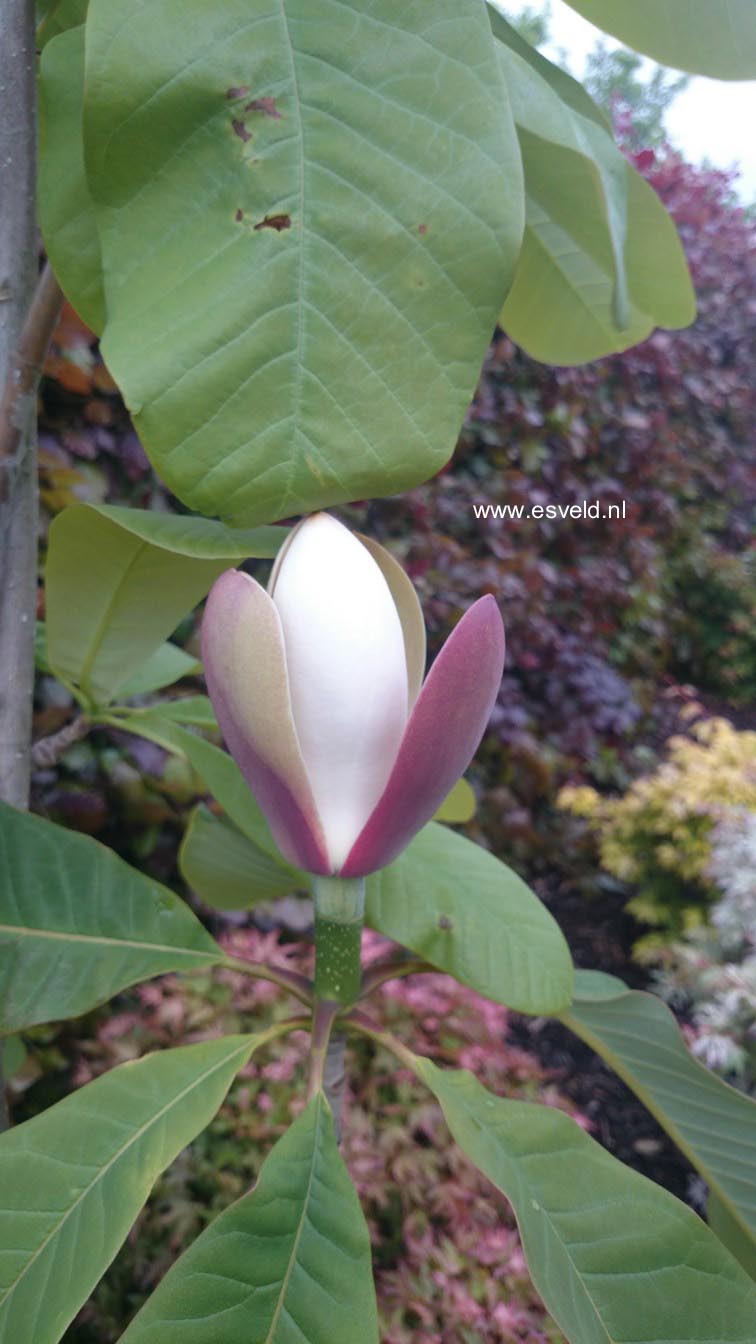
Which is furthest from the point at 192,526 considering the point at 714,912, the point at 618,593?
the point at 618,593

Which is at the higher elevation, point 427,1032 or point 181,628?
point 181,628

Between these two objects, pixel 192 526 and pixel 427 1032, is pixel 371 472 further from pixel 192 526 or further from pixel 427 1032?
pixel 427 1032

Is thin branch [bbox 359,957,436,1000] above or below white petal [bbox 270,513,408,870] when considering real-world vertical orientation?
below

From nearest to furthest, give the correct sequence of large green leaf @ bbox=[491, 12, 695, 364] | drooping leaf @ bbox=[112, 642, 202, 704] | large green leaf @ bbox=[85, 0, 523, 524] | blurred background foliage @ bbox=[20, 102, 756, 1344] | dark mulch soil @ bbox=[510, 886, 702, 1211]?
1. large green leaf @ bbox=[85, 0, 523, 524]
2. large green leaf @ bbox=[491, 12, 695, 364]
3. drooping leaf @ bbox=[112, 642, 202, 704]
4. blurred background foliage @ bbox=[20, 102, 756, 1344]
5. dark mulch soil @ bbox=[510, 886, 702, 1211]

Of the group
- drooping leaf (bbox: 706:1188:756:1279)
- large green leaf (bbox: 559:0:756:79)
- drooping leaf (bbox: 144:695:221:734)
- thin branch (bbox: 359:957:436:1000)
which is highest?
large green leaf (bbox: 559:0:756:79)

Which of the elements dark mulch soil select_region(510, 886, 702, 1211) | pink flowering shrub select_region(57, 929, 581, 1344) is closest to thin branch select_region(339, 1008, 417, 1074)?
pink flowering shrub select_region(57, 929, 581, 1344)

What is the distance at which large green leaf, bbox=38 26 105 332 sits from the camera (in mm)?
365

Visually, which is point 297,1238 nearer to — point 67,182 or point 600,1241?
point 600,1241

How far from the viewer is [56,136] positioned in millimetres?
377

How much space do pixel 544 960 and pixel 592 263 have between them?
417 millimetres

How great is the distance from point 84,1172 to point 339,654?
274 mm

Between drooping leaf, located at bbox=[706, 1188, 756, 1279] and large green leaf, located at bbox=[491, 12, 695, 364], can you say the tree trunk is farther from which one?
drooping leaf, located at bbox=[706, 1188, 756, 1279]

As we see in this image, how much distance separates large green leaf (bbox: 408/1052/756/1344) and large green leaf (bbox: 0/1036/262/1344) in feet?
0.44

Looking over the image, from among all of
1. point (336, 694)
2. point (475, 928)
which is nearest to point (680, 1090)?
point (475, 928)
